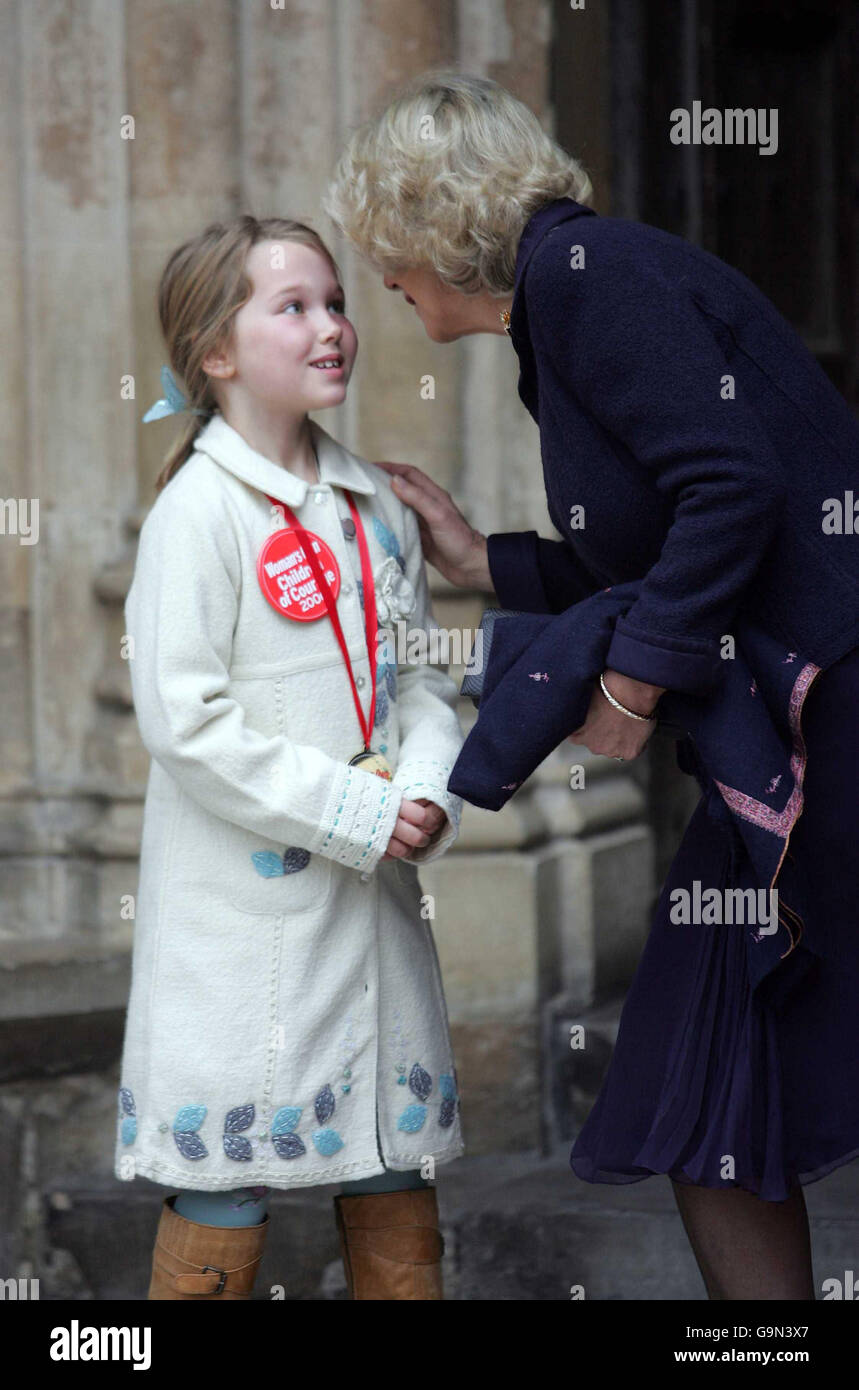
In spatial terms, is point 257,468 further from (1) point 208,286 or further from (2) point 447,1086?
(2) point 447,1086

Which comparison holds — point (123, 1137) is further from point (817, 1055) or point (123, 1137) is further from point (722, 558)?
point (722, 558)

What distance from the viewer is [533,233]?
1.95 m

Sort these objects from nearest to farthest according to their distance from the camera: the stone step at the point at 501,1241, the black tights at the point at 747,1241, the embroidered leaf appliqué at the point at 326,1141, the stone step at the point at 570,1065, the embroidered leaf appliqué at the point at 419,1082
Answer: the black tights at the point at 747,1241
the embroidered leaf appliqué at the point at 326,1141
the embroidered leaf appliqué at the point at 419,1082
the stone step at the point at 501,1241
the stone step at the point at 570,1065

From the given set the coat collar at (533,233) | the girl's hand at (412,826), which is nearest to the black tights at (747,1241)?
the girl's hand at (412,826)

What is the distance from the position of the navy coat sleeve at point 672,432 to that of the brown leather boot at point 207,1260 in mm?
926

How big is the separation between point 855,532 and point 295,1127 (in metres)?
1.02

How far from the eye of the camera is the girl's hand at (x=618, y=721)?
1924 mm

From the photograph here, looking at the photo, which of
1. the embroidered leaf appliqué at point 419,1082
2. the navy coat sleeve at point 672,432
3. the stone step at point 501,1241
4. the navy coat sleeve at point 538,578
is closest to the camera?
the navy coat sleeve at point 672,432

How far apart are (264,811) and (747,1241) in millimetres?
795

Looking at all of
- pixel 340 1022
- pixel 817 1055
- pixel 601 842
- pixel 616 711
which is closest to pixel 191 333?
pixel 616 711

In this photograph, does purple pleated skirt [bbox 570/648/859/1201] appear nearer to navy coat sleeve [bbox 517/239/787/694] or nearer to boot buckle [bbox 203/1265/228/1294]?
navy coat sleeve [bbox 517/239/787/694]

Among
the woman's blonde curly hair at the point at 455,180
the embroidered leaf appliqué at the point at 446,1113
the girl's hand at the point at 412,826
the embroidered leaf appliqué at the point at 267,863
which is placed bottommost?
the embroidered leaf appliqué at the point at 446,1113

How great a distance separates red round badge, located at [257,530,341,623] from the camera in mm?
2168

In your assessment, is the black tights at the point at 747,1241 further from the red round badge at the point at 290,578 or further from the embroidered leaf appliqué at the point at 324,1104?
the red round badge at the point at 290,578
